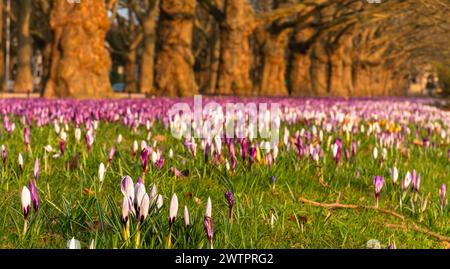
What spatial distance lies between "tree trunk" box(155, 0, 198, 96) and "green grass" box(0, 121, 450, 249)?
17.1 m

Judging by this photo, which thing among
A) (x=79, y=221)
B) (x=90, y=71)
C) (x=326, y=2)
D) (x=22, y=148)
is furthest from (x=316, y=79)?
(x=79, y=221)

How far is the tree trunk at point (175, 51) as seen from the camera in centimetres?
2295

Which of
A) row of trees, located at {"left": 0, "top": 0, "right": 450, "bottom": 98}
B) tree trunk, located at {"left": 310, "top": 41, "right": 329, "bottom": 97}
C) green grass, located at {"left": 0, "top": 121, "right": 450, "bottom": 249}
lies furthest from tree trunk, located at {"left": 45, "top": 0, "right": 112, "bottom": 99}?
tree trunk, located at {"left": 310, "top": 41, "right": 329, "bottom": 97}

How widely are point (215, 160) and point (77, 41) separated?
13.5 metres

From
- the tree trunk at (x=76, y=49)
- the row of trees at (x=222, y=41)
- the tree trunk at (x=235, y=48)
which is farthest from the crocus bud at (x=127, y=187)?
the tree trunk at (x=235, y=48)

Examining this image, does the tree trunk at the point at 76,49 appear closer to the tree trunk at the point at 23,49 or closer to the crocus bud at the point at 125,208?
the crocus bud at the point at 125,208

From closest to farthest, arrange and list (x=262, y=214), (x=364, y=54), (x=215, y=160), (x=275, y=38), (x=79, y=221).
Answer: (x=79, y=221), (x=262, y=214), (x=215, y=160), (x=275, y=38), (x=364, y=54)

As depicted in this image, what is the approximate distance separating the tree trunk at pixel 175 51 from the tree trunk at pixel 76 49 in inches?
218

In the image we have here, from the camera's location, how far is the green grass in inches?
109

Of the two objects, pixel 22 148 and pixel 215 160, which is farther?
pixel 22 148

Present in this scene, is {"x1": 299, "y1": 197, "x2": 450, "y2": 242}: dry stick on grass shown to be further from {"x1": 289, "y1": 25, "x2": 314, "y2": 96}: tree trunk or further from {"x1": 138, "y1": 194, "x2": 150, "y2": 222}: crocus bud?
{"x1": 289, "y1": 25, "x2": 314, "y2": 96}: tree trunk

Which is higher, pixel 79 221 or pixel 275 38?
pixel 275 38

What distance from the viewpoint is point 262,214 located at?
335cm
